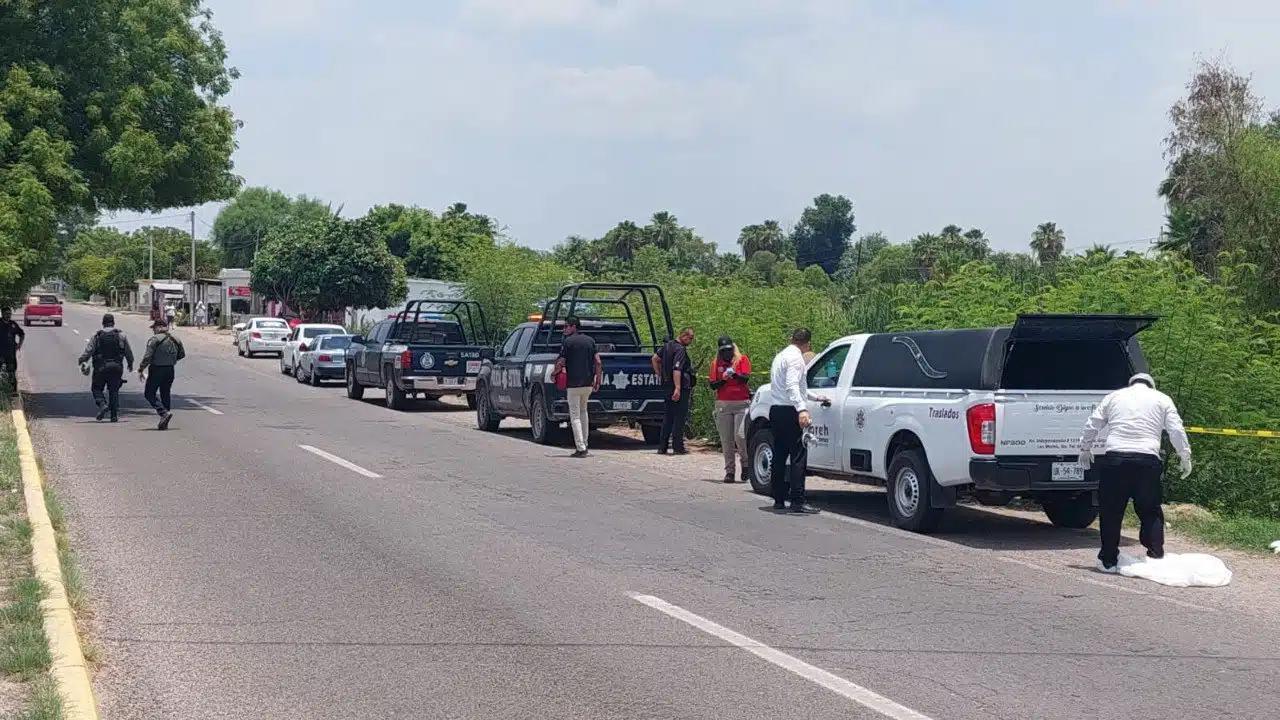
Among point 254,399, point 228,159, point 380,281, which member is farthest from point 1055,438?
point 380,281

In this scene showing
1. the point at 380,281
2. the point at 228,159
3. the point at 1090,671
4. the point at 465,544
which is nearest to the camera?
the point at 1090,671

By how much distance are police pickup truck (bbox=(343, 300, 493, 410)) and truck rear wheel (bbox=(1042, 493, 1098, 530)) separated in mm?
15692

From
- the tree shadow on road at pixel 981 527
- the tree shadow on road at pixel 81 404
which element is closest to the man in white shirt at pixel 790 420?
the tree shadow on road at pixel 981 527

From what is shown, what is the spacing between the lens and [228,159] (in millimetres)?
26234

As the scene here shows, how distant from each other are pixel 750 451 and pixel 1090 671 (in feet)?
26.9

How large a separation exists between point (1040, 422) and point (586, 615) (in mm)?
4989

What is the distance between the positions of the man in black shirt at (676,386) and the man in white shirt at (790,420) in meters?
5.16

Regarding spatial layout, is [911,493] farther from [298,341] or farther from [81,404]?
[298,341]

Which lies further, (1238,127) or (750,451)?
(1238,127)

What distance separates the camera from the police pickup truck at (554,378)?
20750 millimetres

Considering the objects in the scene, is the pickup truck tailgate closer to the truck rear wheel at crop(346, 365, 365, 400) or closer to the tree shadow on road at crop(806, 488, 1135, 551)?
the tree shadow on road at crop(806, 488, 1135, 551)

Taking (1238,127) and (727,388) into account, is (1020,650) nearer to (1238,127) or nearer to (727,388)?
(727,388)

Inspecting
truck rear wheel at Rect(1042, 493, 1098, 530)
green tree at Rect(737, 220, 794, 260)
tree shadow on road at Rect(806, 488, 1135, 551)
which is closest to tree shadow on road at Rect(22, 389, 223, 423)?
tree shadow on road at Rect(806, 488, 1135, 551)

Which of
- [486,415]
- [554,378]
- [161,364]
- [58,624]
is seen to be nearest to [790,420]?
[554,378]
